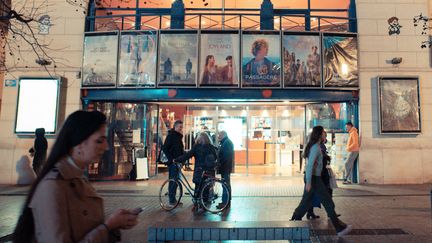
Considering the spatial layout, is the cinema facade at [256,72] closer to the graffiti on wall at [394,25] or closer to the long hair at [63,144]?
the graffiti on wall at [394,25]

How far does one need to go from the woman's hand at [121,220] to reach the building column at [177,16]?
38.7 feet

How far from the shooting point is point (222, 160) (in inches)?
341

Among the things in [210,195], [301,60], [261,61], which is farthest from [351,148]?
[210,195]

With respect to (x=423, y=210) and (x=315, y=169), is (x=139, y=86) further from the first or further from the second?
(x=423, y=210)

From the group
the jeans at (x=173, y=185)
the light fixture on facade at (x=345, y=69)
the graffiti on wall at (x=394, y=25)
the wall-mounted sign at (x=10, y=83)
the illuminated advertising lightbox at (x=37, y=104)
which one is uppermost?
the graffiti on wall at (x=394, y=25)

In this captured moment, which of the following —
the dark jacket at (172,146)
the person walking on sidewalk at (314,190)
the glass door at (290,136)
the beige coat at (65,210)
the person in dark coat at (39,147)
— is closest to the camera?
the beige coat at (65,210)

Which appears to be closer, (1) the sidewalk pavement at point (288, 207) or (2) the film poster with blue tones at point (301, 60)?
(1) the sidewalk pavement at point (288, 207)

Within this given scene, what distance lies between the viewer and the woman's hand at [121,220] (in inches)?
67.7

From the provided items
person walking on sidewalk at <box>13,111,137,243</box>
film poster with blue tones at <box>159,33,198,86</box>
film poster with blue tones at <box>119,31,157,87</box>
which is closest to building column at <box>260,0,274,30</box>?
film poster with blue tones at <box>159,33,198,86</box>

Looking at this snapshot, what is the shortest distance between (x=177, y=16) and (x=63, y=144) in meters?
11.9

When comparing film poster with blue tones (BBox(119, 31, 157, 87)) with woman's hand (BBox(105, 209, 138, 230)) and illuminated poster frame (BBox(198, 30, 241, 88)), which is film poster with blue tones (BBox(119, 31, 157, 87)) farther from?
woman's hand (BBox(105, 209, 138, 230))

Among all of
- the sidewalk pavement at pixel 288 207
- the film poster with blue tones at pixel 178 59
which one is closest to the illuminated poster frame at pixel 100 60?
the film poster with blue tones at pixel 178 59

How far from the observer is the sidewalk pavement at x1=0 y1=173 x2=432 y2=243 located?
6.06 metres

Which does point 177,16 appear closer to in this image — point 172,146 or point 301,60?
point 301,60
